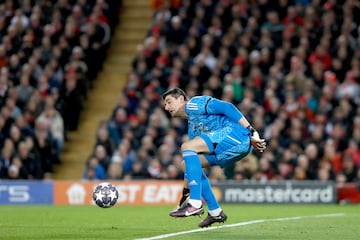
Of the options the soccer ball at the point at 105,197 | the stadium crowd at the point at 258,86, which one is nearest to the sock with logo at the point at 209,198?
the soccer ball at the point at 105,197

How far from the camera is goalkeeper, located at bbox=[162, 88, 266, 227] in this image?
11570 millimetres

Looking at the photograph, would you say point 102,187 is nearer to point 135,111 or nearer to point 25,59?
point 135,111

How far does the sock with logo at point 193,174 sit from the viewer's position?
37.9ft

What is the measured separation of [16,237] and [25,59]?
1344cm

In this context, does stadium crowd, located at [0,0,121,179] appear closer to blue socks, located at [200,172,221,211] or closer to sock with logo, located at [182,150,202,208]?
blue socks, located at [200,172,221,211]

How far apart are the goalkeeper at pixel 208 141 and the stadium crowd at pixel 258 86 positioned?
871 cm

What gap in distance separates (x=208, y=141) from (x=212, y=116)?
11.8 inches

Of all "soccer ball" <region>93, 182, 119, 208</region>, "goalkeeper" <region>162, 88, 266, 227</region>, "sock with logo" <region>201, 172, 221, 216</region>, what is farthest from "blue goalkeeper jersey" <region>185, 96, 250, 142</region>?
"soccer ball" <region>93, 182, 119, 208</region>

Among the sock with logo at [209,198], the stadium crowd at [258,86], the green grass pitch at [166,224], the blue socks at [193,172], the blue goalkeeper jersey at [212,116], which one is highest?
the stadium crowd at [258,86]

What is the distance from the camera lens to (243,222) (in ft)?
45.0

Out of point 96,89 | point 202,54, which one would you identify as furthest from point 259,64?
point 96,89

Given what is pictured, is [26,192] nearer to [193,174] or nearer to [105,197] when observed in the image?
[105,197]

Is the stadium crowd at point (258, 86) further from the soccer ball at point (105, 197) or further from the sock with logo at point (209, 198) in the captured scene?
the sock with logo at point (209, 198)

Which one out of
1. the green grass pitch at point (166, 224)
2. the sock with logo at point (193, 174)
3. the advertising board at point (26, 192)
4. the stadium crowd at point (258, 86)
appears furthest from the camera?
the stadium crowd at point (258, 86)
